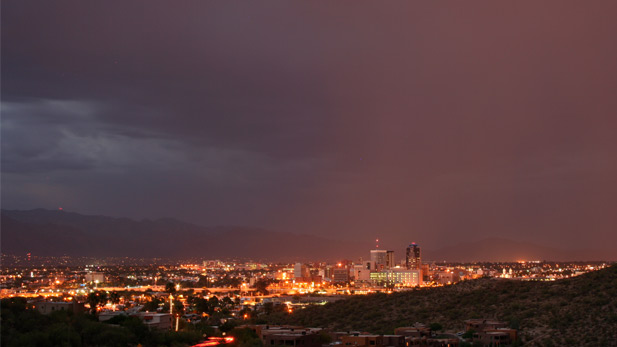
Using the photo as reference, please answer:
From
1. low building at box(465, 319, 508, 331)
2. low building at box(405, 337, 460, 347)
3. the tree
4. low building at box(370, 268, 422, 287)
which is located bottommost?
low building at box(405, 337, 460, 347)

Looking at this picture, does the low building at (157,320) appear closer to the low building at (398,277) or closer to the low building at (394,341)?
the low building at (394,341)

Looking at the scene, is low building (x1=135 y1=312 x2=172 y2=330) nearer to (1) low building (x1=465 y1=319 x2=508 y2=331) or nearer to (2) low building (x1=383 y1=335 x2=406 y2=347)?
(2) low building (x1=383 y1=335 x2=406 y2=347)

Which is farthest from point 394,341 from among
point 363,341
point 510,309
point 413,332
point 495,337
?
point 510,309

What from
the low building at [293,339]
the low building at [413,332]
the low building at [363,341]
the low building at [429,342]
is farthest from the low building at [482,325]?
the low building at [293,339]

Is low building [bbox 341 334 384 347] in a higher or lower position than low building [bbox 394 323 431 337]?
lower

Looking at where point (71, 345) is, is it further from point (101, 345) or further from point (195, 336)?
point (195, 336)

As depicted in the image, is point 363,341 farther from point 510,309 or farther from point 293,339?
point 510,309

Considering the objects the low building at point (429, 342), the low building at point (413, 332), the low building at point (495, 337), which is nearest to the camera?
the low building at point (429, 342)

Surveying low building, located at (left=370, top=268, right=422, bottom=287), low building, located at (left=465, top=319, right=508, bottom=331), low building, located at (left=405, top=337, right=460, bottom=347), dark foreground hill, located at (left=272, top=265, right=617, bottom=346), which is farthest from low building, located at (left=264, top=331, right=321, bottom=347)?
low building, located at (left=370, top=268, right=422, bottom=287)

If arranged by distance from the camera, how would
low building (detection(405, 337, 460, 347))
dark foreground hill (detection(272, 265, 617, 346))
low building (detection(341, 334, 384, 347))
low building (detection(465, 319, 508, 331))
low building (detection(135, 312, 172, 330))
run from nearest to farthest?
1. low building (detection(341, 334, 384, 347))
2. low building (detection(405, 337, 460, 347))
3. low building (detection(135, 312, 172, 330))
4. dark foreground hill (detection(272, 265, 617, 346))
5. low building (detection(465, 319, 508, 331))
